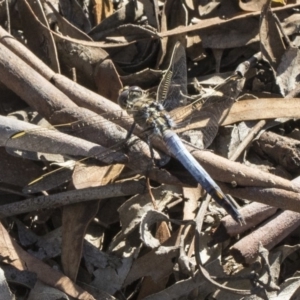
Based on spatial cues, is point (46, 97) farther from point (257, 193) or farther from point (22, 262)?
point (257, 193)

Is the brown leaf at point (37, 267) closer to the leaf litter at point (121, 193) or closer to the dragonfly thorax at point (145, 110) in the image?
the leaf litter at point (121, 193)

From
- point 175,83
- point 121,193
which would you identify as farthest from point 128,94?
point 121,193

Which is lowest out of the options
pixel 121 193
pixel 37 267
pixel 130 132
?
pixel 37 267

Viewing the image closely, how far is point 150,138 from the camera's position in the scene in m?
2.72

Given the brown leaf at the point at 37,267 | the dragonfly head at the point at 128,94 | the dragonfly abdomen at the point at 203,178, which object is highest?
the dragonfly head at the point at 128,94

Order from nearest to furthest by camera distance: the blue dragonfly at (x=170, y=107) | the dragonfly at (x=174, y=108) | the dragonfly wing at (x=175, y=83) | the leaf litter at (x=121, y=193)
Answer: the leaf litter at (x=121, y=193)
the blue dragonfly at (x=170, y=107)
the dragonfly at (x=174, y=108)
the dragonfly wing at (x=175, y=83)

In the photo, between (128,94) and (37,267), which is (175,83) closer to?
(128,94)

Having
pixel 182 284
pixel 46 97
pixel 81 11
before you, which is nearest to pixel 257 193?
pixel 182 284

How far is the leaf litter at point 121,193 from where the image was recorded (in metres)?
2.50

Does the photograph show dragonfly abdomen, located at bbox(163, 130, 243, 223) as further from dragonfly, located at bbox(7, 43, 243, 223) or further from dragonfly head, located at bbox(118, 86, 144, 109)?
dragonfly head, located at bbox(118, 86, 144, 109)

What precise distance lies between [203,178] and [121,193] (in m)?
0.31

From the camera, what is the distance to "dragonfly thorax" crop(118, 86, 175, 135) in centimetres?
283

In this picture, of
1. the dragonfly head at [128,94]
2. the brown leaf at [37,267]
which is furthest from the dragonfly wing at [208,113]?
the brown leaf at [37,267]

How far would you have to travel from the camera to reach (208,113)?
9.56 ft
